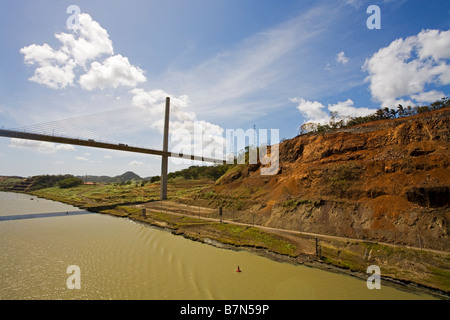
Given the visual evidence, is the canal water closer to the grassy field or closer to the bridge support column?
the grassy field

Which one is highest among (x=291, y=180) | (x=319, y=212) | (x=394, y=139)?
(x=394, y=139)

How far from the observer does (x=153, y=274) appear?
1403cm

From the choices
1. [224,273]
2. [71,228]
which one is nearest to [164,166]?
[71,228]

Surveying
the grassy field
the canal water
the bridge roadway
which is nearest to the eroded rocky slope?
the grassy field

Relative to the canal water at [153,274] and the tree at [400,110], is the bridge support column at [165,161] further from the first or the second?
the tree at [400,110]

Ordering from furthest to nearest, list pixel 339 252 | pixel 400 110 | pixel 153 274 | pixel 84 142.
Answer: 1. pixel 84 142
2. pixel 400 110
3. pixel 339 252
4. pixel 153 274

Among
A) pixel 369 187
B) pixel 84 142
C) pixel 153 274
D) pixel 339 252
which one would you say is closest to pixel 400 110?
pixel 369 187

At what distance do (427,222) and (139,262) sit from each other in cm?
2270

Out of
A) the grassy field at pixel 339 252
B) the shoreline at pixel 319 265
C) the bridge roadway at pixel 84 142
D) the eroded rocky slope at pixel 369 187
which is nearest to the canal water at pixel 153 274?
the shoreline at pixel 319 265

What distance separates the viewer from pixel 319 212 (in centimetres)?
2258

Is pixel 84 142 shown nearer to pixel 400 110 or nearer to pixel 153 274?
pixel 153 274
